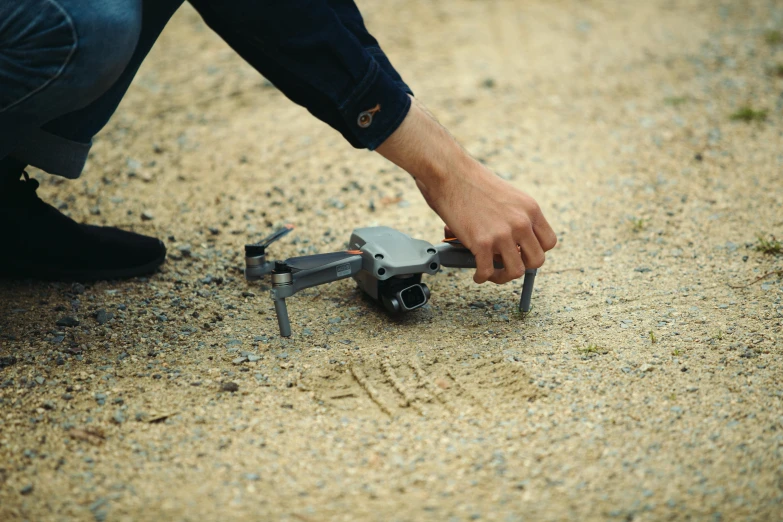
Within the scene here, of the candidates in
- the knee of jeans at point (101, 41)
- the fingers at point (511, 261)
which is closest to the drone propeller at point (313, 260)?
the fingers at point (511, 261)

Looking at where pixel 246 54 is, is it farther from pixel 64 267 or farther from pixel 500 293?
pixel 500 293

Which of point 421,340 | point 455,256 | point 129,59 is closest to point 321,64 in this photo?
point 129,59

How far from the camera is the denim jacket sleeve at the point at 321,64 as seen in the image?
62.7 inches

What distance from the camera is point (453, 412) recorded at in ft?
5.25

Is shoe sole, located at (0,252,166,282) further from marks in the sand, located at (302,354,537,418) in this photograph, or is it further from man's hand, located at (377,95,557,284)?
man's hand, located at (377,95,557,284)

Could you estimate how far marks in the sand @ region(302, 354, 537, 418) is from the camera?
1624mm

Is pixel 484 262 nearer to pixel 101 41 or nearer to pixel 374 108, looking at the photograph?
pixel 374 108

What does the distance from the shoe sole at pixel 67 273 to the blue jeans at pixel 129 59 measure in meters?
0.38

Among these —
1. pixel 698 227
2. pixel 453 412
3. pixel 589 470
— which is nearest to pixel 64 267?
pixel 453 412

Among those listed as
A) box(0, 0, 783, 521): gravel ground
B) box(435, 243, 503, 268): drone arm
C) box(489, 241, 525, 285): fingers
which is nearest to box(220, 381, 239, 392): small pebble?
box(0, 0, 783, 521): gravel ground

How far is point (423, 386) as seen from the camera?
5.56 ft

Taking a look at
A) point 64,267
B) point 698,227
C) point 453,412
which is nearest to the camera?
point 453,412

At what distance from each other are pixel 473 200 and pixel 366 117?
1.17 ft

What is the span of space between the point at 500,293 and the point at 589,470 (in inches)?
31.5
